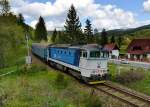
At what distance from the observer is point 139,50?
70.1 m

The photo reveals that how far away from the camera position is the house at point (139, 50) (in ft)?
219

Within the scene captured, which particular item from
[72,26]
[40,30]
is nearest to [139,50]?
[72,26]

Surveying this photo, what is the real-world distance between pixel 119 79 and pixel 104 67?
2382 millimetres

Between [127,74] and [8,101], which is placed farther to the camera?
[127,74]

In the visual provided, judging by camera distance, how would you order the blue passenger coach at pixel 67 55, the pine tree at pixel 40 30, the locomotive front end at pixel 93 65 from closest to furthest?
1. the locomotive front end at pixel 93 65
2. the blue passenger coach at pixel 67 55
3. the pine tree at pixel 40 30

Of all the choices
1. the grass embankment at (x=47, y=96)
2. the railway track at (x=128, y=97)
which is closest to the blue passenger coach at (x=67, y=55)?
the grass embankment at (x=47, y=96)

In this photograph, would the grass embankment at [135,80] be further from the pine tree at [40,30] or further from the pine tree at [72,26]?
the pine tree at [40,30]

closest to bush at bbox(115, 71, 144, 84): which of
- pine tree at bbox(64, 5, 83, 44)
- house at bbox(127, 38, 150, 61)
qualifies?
house at bbox(127, 38, 150, 61)

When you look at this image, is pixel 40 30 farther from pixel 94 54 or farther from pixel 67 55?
pixel 94 54

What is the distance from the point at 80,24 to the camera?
88.2 meters

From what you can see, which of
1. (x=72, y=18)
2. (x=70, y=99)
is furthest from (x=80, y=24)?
(x=70, y=99)

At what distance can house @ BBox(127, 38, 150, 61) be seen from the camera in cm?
6689

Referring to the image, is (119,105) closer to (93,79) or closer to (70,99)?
(70,99)

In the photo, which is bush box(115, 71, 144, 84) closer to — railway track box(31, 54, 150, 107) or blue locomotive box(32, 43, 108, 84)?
blue locomotive box(32, 43, 108, 84)
